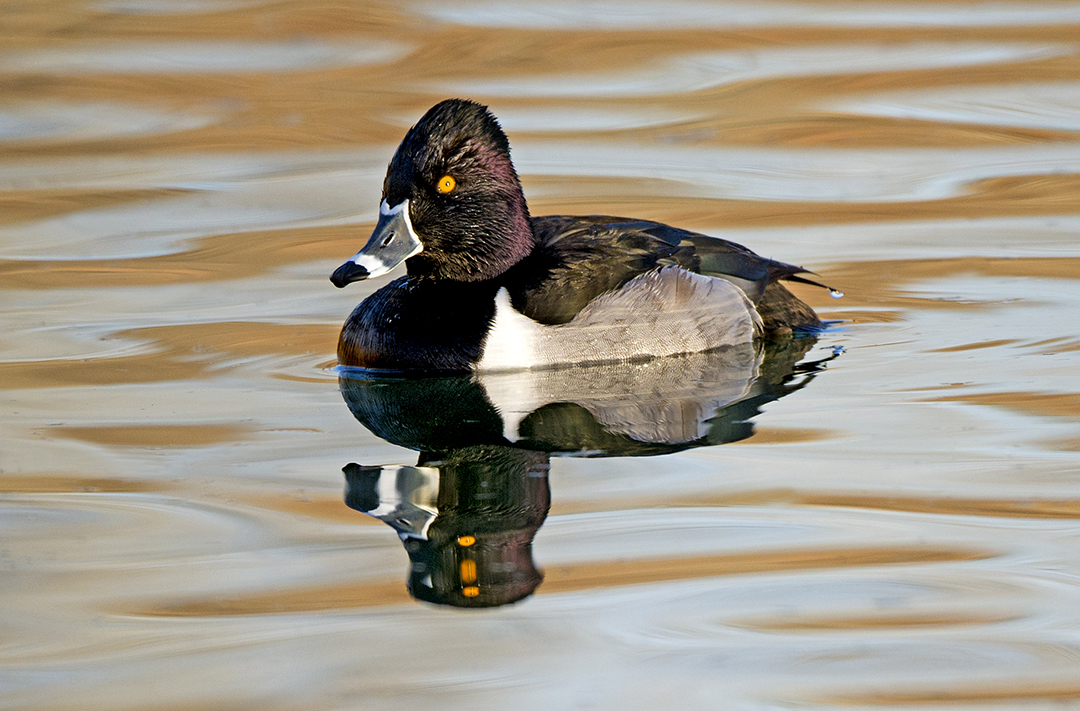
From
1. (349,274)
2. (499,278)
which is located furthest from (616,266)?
(349,274)

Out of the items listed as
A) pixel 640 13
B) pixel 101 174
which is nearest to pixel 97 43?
pixel 101 174

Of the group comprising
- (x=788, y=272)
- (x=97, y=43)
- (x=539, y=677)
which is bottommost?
(x=539, y=677)

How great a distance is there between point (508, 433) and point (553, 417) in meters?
0.29

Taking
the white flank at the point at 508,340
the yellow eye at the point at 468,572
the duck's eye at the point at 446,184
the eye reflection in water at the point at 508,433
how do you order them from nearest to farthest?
the yellow eye at the point at 468,572
the eye reflection in water at the point at 508,433
the white flank at the point at 508,340
the duck's eye at the point at 446,184

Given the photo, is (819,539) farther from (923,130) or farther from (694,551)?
(923,130)

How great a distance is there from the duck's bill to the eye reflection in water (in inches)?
20.8

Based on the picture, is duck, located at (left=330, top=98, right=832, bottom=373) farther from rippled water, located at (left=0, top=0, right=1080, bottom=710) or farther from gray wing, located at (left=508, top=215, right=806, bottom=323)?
rippled water, located at (left=0, top=0, right=1080, bottom=710)

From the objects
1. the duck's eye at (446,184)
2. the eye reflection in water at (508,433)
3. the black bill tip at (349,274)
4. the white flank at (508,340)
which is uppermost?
the duck's eye at (446,184)

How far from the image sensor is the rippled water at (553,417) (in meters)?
4.40

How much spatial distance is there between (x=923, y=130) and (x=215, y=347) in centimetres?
684

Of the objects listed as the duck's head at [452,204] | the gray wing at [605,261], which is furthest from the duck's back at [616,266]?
the duck's head at [452,204]

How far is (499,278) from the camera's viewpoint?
758cm

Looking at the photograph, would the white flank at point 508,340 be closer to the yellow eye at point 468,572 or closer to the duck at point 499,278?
the duck at point 499,278

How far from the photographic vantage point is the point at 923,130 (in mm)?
12656
